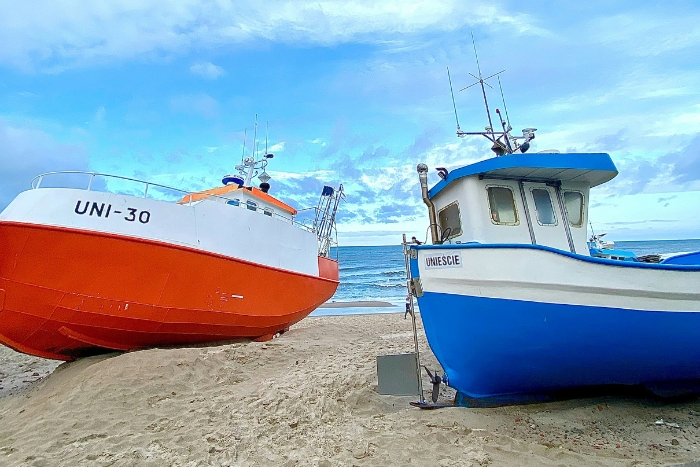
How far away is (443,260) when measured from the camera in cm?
445

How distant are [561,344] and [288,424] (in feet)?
9.68

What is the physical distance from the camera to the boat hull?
3928 mm

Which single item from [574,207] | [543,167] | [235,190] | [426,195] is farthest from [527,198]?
A: [235,190]

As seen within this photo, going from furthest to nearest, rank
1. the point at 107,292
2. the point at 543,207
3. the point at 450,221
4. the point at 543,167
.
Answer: the point at 107,292
the point at 450,221
the point at 543,207
the point at 543,167

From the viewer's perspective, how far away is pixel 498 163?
4688 millimetres

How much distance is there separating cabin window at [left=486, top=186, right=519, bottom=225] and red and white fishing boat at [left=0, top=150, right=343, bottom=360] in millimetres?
4937

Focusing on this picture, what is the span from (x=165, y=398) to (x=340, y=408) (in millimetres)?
2374

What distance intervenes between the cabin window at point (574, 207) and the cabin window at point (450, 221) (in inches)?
55.2

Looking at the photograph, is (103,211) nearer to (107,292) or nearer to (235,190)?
(107,292)

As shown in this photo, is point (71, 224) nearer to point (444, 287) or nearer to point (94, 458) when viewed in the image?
point (94, 458)

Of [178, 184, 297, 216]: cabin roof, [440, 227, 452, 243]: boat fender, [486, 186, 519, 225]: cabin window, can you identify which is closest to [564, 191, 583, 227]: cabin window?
[486, 186, 519, 225]: cabin window

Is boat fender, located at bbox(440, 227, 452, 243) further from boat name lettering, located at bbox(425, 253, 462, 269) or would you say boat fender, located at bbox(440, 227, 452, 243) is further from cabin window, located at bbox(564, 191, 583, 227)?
cabin window, located at bbox(564, 191, 583, 227)

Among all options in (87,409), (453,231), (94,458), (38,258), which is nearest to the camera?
(94,458)

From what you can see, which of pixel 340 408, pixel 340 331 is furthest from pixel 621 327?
pixel 340 331
